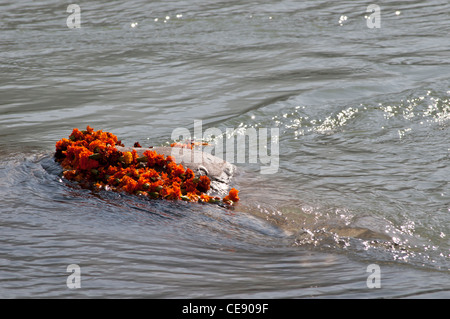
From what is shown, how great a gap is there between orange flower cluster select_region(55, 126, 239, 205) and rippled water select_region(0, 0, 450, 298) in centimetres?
17

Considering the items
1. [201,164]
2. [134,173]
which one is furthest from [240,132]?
[134,173]

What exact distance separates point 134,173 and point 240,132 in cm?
331

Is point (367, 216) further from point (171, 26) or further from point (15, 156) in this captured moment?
point (171, 26)

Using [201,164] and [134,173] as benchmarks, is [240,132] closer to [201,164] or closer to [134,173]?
[201,164]

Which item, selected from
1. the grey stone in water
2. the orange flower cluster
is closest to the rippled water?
the orange flower cluster

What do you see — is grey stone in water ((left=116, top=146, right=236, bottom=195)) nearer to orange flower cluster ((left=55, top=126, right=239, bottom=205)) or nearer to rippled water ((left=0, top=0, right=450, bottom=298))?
orange flower cluster ((left=55, top=126, right=239, bottom=205))

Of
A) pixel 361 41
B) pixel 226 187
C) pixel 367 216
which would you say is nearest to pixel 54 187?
pixel 226 187

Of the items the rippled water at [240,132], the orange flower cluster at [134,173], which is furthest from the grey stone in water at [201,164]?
the rippled water at [240,132]

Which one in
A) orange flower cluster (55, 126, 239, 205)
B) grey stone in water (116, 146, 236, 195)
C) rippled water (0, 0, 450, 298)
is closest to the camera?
rippled water (0, 0, 450, 298)

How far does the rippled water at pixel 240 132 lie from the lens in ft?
17.0

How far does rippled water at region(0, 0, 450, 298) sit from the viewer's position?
17.0 feet

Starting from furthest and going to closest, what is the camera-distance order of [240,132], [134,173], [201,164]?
[240,132] < [201,164] < [134,173]

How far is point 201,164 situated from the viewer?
7012 millimetres

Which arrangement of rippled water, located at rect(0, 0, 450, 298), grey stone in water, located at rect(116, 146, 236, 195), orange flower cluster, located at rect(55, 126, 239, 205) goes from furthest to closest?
grey stone in water, located at rect(116, 146, 236, 195)
orange flower cluster, located at rect(55, 126, 239, 205)
rippled water, located at rect(0, 0, 450, 298)
